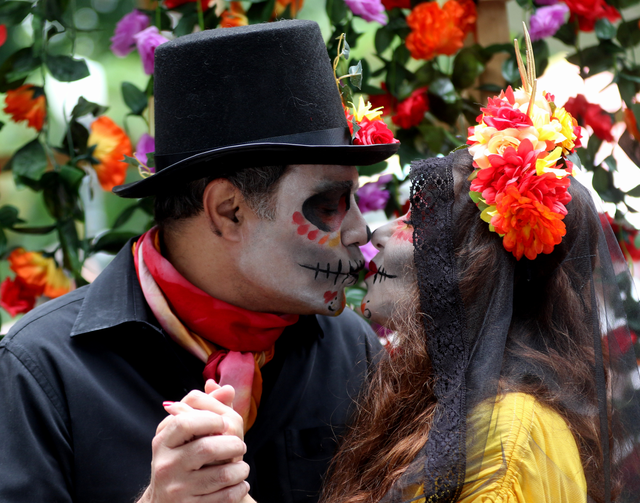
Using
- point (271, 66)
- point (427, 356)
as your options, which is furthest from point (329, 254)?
point (271, 66)

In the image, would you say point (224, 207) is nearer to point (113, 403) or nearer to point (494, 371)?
point (113, 403)

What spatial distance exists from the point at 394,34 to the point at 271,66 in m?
0.96

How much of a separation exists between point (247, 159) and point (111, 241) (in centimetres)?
93

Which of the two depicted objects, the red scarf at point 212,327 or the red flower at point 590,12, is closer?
the red scarf at point 212,327

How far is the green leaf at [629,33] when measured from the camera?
239 centimetres

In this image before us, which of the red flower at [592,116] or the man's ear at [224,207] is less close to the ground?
the man's ear at [224,207]

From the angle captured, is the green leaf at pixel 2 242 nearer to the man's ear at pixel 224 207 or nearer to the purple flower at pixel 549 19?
the man's ear at pixel 224 207

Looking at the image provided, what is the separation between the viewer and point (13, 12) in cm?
216

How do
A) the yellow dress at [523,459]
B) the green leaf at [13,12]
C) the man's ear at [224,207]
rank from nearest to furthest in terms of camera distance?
the yellow dress at [523,459] < the man's ear at [224,207] < the green leaf at [13,12]

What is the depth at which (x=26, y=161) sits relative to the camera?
2.24 meters

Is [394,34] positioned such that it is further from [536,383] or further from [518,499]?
[518,499]

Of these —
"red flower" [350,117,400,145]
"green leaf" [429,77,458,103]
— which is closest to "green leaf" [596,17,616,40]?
"green leaf" [429,77,458,103]

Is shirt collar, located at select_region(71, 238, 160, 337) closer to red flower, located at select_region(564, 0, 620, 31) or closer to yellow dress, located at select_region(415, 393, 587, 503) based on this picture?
yellow dress, located at select_region(415, 393, 587, 503)

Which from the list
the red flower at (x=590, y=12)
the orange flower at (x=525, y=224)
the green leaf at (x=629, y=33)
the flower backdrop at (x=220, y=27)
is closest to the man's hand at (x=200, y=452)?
the orange flower at (x=525, y=224)
